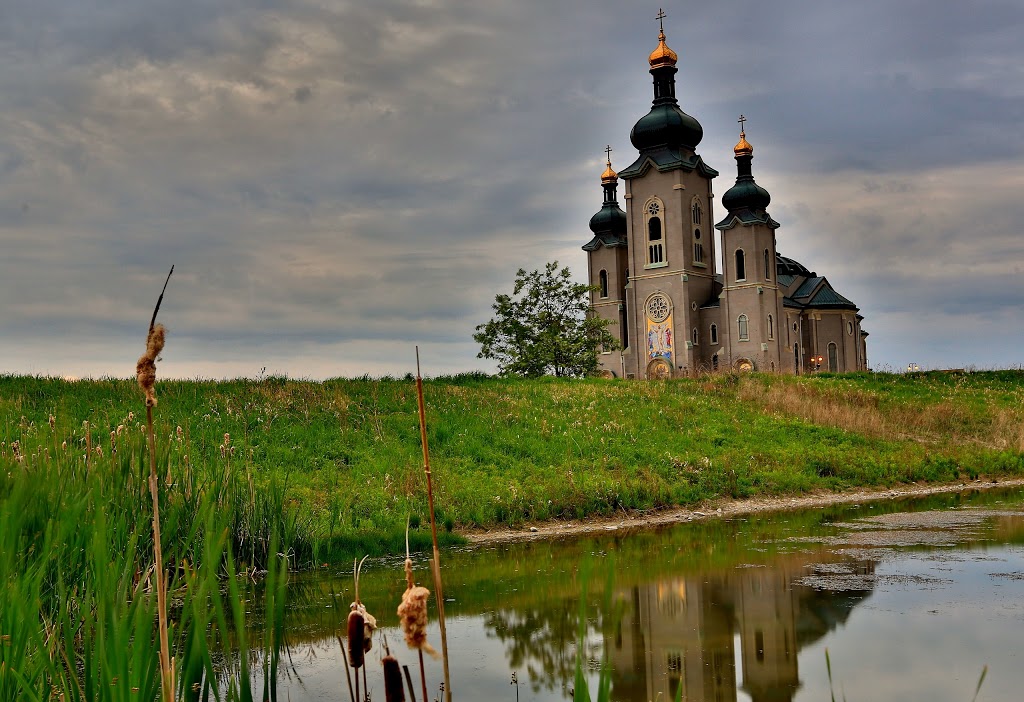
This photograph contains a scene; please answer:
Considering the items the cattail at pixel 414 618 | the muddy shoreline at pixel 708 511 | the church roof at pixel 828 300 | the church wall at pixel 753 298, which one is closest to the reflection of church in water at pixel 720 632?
the cattail at pixel 414 618

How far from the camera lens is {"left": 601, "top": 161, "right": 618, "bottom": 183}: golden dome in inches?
2761

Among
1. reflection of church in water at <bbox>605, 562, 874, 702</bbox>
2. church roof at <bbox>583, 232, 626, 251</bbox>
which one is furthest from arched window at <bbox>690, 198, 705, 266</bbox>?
reflection of church in water at <bbox>605, 562, 874, 702</bbox>

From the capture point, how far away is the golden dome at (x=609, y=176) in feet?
230

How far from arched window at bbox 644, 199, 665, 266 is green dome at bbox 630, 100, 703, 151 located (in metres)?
4.48

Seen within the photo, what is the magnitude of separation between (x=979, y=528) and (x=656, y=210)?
174 ft

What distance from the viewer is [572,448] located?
16.1 metres

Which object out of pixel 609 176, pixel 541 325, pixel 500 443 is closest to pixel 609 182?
pixel 609 176

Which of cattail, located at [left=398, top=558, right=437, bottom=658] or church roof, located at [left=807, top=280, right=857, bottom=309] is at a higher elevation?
church roof, located at [left=807, top=280, right=857, bottom=309]

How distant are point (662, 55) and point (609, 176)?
9778 millimetres

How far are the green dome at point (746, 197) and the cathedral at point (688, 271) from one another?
0.24 ft

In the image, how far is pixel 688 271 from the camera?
61906 mm

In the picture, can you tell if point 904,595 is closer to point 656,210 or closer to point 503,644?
point 503,644

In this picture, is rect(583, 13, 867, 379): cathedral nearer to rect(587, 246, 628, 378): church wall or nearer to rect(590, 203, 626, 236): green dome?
rect(587, 246, 628, 378): church wall

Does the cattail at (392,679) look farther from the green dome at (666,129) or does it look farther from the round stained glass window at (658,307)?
the green dome at (666,129)
